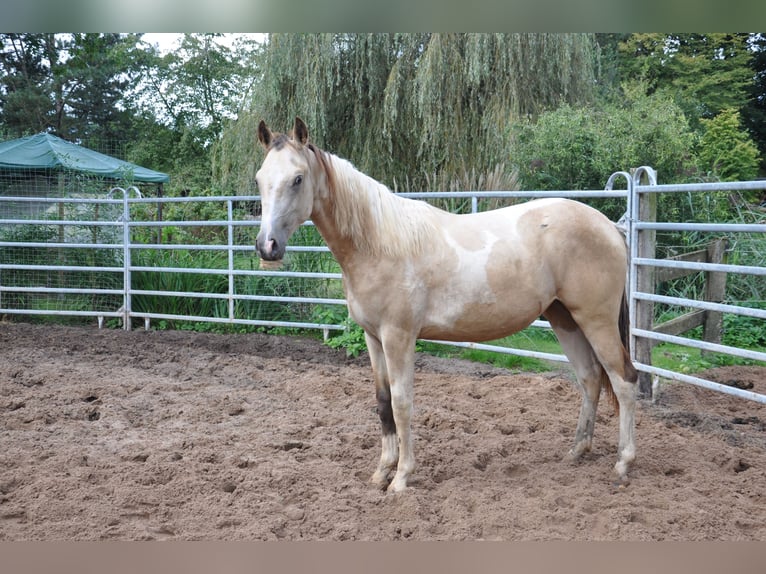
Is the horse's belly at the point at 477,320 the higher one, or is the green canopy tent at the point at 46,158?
the green canopy tent at the point at 46,158

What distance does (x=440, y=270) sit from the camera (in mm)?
3037

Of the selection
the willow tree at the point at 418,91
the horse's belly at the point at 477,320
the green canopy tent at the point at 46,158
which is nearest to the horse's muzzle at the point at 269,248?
the horse's belly at the point at 477,320

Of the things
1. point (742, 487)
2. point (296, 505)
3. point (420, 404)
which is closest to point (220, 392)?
point (420, 404)

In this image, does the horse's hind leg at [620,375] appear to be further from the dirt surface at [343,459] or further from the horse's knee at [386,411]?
the horse's knee at [386,411]

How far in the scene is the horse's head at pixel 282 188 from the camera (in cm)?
273

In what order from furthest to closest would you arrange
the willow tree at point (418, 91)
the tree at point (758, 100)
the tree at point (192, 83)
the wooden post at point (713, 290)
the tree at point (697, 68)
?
the tree at point (192, 83)
the tree at point (758, 100)
the tree at point (697, 68)
the willow tree at point (418, 91)
the wooden post at point (713, 290)

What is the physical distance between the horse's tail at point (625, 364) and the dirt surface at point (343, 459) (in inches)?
12.9

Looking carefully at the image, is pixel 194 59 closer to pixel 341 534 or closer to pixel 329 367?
pixel 329 367

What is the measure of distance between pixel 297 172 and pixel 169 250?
5.60m

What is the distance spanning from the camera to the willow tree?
30.5 feet

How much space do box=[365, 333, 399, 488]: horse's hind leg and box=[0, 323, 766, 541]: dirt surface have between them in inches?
5.0

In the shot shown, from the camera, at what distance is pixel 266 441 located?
3.69 metres

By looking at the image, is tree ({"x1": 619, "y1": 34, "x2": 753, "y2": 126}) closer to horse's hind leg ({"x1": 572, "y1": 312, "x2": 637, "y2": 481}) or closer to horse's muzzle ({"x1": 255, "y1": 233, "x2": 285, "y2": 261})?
horse's hind leg ({"x1": 572, "y1": 312, "x2": 637, "y2": 481})

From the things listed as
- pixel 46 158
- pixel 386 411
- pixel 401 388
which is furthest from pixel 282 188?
pixel 46 158
